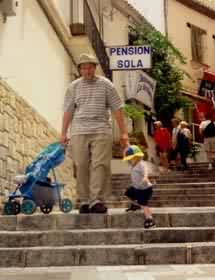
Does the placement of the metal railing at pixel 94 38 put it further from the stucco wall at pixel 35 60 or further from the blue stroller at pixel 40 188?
the blue stroller at pixel 40 188

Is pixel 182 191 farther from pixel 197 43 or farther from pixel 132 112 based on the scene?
pixel 197 43

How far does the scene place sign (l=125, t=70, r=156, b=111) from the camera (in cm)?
2178

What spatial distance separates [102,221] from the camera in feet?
22.1

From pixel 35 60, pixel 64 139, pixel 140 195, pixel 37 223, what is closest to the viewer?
pixel 37 223

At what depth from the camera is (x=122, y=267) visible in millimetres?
5379

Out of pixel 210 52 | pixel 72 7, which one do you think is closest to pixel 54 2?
pixel 72 7

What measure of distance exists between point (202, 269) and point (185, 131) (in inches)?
417

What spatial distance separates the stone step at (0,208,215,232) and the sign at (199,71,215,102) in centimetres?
2296

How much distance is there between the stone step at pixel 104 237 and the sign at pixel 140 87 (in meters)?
15.5

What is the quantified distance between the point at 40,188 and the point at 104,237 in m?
2.20

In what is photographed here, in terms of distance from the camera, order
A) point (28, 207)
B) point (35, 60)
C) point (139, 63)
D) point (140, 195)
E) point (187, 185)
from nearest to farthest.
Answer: point (140, 195) < point (28, 207) < point (35, 60) < point (187, 185) < point (139, 63)

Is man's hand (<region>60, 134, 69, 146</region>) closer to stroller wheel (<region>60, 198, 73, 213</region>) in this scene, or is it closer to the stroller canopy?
the stroller canopy

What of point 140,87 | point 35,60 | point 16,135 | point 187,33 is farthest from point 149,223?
point 187,33

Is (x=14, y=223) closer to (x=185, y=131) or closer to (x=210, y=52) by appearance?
(x=185, y=131)
